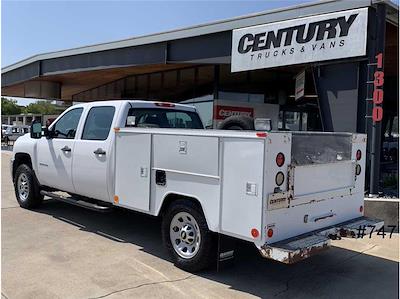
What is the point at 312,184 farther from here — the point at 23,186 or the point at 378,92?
the point at 23,186

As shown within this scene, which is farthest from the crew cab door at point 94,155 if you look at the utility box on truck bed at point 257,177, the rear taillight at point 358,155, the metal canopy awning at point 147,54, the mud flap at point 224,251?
the metal canopy awning at point 147,54

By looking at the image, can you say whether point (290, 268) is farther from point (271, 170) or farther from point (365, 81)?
point (365, 81)

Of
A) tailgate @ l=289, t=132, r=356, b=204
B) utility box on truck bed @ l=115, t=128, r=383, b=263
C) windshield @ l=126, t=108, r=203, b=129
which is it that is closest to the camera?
utility box on truck bed @ l=115, t=128, r=383, b=263

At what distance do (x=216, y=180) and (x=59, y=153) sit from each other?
3642 mm

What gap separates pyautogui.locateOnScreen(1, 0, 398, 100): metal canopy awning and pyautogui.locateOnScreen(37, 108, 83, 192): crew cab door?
555 cm

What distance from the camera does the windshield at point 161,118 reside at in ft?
20.7

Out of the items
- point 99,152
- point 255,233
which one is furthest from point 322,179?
point 99,152

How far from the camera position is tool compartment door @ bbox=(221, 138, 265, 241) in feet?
13.6

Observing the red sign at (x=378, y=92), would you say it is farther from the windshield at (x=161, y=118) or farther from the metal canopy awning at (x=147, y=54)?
the windshield at (x=161, y=118)

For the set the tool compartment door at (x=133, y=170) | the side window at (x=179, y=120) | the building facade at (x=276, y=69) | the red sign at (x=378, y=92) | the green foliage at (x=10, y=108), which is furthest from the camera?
the green foliage at (x=10, y=108)

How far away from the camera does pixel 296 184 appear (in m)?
4.56

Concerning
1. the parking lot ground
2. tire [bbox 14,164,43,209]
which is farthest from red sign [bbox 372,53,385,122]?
tire [bbox 14,164,43,209]

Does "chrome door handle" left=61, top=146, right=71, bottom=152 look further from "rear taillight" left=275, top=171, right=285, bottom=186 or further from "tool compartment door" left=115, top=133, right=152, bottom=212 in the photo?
"rear taillight" left=275, top=171, right=285, bottom=186

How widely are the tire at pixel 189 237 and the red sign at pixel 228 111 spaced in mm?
9369
